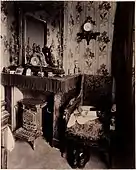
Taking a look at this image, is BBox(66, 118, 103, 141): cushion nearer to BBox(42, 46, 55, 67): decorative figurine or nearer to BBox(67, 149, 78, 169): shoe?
BBox(67, 149, 78, 169): shoe

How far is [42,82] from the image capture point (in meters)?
1.02

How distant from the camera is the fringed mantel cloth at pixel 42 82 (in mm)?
1001

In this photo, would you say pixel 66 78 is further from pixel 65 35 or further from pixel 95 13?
pixel 95 13

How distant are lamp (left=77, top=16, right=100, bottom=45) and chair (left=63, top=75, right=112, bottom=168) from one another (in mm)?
158

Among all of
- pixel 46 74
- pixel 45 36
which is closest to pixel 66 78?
pixel 46 74

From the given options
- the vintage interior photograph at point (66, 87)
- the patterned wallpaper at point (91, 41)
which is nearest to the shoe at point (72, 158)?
the vintage interior photograph at point (66, 87)

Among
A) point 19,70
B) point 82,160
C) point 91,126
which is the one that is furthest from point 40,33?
point 82,160

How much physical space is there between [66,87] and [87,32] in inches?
9.3

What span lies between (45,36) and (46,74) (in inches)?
6.1

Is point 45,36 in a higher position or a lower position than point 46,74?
higher

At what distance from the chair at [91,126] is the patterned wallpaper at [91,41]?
0.06 metres

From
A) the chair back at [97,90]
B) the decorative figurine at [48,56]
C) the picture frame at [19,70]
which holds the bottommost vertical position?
the chair back at [97,90]

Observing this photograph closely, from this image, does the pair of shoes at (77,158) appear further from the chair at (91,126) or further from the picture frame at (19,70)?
the picture frame at (19,70)

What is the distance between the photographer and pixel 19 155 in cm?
100
